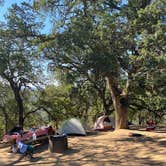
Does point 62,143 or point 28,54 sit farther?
point 28,54

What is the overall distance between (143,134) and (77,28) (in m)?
6.99

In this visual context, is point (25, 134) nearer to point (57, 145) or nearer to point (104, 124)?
point (57, 145)

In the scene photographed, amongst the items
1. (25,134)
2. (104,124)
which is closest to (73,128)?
(104,124)

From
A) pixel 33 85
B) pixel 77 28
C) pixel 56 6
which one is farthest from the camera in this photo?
pixel 33 85

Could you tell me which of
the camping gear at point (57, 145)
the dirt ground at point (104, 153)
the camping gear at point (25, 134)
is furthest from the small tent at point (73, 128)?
the camping gear at point (57, 145)

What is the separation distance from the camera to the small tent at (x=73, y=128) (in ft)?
71.1

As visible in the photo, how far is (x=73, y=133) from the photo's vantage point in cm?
2188

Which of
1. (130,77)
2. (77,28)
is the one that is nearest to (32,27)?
(77,28)

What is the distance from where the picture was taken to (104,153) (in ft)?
52.1

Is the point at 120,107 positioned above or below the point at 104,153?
above

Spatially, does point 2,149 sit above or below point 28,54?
below

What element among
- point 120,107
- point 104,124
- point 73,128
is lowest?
point 73,128

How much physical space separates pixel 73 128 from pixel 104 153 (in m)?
6.31

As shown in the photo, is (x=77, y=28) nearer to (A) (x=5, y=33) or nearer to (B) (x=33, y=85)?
(A) (x=5, y=33)
